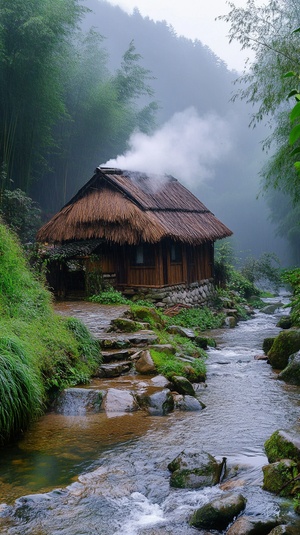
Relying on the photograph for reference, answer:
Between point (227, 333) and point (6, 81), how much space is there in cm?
1049

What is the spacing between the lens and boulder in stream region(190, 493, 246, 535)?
12.4ft

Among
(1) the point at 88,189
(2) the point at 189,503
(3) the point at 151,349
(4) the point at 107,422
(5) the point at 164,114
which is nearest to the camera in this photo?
(2) the point at 189,503

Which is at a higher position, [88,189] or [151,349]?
[88,189]

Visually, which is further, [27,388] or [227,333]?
[227,333]

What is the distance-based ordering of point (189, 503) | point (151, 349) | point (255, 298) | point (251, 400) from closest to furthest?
point (189, 503)
point (251, 400)
point (151, 349)
point (255, 298)

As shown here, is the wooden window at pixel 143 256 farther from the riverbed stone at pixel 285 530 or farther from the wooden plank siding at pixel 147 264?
the riverbed stone at pixel 285 530

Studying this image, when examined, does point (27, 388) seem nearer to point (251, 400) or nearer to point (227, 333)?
point (251, 400)

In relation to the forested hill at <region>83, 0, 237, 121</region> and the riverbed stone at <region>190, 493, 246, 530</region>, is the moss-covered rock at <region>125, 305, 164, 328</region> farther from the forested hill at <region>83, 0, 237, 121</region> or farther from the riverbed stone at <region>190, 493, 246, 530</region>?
the forested hill at <region>83, 0, 237, 121</region>

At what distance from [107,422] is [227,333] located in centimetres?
782

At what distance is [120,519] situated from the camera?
397 cm

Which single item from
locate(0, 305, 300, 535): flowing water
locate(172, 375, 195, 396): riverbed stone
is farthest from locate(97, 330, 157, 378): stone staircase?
locate(172, 375, 195, 396): riverbed stone

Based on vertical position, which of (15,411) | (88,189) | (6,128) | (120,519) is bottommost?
(120,519)

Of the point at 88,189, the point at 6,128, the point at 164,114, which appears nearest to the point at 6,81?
the point at 6,128

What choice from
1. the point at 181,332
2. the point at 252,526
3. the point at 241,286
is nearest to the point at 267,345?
the point at 181,332
